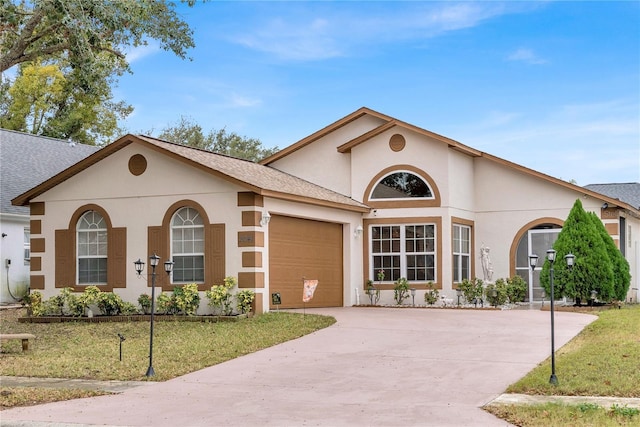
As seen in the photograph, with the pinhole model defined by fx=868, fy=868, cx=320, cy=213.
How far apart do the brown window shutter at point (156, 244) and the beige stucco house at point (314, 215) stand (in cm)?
3

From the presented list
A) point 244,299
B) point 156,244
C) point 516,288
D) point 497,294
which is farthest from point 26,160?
point 516,288

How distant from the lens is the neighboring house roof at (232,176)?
2061cm

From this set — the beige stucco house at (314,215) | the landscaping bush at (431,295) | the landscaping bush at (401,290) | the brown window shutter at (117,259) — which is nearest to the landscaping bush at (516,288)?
the beige stucco house at (314,215)

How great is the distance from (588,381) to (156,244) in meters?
12.4

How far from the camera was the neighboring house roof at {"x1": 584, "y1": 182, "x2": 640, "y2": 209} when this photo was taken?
118 feet

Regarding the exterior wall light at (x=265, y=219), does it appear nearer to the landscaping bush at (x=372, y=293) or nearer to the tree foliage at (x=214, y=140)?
the landscaping bush at (x=372, y=293)

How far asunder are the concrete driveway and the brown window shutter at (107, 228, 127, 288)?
20.7 feet

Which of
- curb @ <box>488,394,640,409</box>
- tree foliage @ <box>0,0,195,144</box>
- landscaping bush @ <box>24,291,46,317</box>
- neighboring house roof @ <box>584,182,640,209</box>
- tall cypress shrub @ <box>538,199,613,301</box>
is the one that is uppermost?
tree foliage @ <box>0,0,195,144</box>

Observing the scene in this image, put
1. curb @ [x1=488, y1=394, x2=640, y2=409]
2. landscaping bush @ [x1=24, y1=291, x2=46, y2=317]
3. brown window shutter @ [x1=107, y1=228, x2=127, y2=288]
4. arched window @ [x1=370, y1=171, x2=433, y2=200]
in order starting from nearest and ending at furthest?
curb @ [x1=488, y1=394, x2=640, y2=409] → brown window shutter @ [x1=107, y1=228, x2=127, y2=288] → landscaping bush @ [x1=24, y1=291, x2=46, y2=317] → arched window @ [x1=370, y1=171, x2=433, y2=200]

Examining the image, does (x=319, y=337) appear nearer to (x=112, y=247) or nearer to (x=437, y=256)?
(x=112, y=247)

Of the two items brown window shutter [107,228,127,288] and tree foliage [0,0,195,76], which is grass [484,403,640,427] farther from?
brown window shutter [107,228,127,288]

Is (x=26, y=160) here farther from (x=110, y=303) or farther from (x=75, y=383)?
(x=75, y=383)

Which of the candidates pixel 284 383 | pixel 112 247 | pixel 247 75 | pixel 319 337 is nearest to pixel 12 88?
pixel 247 75

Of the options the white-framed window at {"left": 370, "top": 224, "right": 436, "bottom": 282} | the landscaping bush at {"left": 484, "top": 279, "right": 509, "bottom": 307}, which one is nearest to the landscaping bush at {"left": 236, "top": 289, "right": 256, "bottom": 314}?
the white-framed window at {"left": 370, "top": 224, "right": 436, "bottom": 282}
